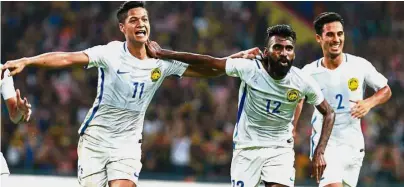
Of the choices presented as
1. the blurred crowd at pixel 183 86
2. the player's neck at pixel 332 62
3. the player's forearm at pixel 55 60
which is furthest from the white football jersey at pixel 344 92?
the blurred crowd at pixel 183 86

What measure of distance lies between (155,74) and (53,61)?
0.98 m

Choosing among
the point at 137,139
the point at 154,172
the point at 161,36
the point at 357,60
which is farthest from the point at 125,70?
the point at 161,36

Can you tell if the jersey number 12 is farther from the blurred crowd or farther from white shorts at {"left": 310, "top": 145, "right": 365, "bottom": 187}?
the blurred crowd

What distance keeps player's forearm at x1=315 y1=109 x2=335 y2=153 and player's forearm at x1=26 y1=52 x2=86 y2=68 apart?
2.32 m

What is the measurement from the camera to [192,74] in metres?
9.25

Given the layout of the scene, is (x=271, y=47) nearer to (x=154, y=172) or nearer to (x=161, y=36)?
(x=154, y=172)

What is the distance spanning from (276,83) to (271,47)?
335mm

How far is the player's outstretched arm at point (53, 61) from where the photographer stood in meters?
8.00

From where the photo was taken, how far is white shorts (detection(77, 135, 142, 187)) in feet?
29.0

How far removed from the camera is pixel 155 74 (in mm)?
8992

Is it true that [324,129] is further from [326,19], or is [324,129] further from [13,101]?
[13,101]

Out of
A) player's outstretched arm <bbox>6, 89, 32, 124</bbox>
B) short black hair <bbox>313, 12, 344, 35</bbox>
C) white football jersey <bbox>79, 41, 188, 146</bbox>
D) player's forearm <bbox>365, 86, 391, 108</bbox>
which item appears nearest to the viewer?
player's outstretched arm <bbox>6, 89, 32, 124</bbox>

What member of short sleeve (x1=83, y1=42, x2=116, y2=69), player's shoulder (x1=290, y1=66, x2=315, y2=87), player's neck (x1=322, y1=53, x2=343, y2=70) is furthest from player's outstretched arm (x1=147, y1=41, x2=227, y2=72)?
player's neck (x1=322, y1=53, x2=343, y2=70)

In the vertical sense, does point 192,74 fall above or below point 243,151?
above
